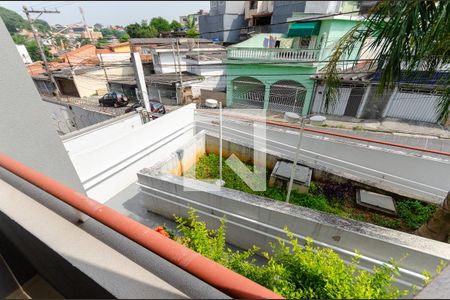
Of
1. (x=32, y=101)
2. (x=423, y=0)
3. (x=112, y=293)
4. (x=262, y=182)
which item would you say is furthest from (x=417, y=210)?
(x=32, y=101)

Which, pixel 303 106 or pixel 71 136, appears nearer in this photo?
pixel 71 136

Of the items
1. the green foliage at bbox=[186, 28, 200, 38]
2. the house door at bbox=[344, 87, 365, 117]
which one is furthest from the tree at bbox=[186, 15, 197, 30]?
the house door at bbox=[344, 87, 365, 117]

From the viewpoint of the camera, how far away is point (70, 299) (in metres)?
1.29

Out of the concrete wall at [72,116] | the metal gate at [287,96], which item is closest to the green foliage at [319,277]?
the concrete wall at [72,116]

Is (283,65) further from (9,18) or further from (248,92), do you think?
(9,18)

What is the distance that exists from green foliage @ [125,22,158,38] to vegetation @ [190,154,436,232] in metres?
35.0

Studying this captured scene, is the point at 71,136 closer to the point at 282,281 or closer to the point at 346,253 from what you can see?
the point at 282,281

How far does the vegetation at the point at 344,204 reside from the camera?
4117 mm

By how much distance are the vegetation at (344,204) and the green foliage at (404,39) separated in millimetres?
2621

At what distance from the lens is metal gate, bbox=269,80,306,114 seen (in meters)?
11.6

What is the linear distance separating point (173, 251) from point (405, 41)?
289cm

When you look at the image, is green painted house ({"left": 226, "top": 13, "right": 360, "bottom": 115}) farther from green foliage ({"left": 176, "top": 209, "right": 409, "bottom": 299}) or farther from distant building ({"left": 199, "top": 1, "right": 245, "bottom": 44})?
distant building ({"left": 199, "top": 1, "right": 245, "bottom": 44})

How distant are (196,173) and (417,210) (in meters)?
5.40

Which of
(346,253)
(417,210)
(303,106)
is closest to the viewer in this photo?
(346,253)
